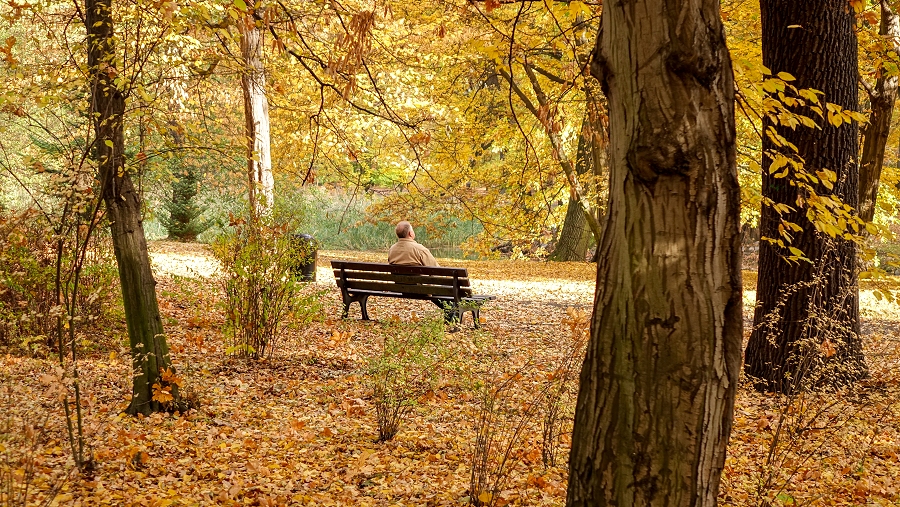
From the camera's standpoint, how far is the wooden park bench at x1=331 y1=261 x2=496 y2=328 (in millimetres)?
8258

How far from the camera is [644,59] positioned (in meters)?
2.34

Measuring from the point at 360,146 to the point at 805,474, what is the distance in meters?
12.0

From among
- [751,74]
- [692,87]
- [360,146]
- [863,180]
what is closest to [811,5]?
[751,74]

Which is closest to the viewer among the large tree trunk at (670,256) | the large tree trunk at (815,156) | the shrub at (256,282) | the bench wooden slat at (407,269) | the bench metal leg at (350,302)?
the large tree trunk at (670,256)

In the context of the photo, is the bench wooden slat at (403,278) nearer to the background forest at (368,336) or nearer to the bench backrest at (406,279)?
the bench backrest at (406,279)

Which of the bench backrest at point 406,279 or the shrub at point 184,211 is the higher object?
the shrub at point 184,211

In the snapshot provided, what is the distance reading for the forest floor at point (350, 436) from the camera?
12.6ft

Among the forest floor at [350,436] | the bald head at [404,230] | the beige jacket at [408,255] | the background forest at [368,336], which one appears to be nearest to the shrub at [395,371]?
the background forest at [368,336]

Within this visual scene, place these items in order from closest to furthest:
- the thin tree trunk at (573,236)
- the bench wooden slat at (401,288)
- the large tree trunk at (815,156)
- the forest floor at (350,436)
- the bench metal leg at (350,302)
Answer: the forest floor at (350,436)
the large tree trunk at (815,156)
the bench wooden slat at (401,288)
the bench metal leg at (350,302)
the thin tree trunk at (573,236)

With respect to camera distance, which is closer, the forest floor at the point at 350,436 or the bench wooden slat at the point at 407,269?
the forest floor at the point at 350,436

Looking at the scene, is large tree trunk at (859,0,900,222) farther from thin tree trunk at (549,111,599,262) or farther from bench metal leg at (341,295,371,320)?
thin tree trunk at (549,111,599,262)

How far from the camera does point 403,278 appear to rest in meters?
8.64

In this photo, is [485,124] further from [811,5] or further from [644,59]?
[644,59]

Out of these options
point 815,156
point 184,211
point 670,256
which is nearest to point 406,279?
point 815,156
